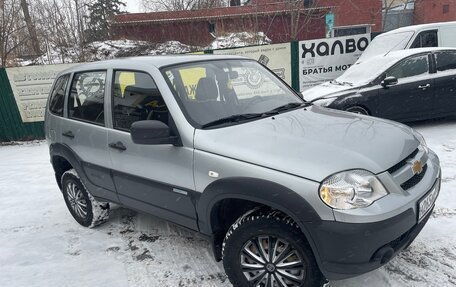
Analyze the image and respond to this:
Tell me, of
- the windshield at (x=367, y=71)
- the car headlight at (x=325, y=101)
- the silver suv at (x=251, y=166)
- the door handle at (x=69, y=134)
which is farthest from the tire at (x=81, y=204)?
the windshield at (x=367, y=71)

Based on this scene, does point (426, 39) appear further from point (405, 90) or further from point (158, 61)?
point (158, 61)

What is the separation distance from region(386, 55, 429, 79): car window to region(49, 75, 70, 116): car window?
5.55 metres

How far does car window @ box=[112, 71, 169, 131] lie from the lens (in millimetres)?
3053

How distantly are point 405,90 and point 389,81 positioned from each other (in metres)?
0.47

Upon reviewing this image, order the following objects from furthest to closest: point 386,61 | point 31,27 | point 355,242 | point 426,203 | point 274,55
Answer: point 31,27, point 274,55, point 386,61, point 426,203, point 355,242

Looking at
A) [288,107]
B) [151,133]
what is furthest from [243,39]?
[151,133]

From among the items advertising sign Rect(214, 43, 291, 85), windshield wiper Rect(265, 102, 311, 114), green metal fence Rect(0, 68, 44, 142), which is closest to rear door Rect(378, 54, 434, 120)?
advertising sign Rect(214, 43, 291, 85)

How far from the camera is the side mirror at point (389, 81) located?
254 inches

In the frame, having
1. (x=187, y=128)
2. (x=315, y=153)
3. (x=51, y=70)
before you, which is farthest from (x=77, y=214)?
(x=51, y=70)

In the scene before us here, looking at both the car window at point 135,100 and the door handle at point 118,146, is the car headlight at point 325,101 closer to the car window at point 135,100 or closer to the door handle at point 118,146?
the car window at point 135,100

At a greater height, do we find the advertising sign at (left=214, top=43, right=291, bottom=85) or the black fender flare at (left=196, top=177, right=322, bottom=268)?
the advertising sign at (left=214, top=43, right=291, bottom=85)

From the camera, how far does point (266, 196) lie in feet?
7.59

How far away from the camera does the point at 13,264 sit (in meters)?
3.58

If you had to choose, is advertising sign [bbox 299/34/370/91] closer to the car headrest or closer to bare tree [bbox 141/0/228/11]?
the car headrest
